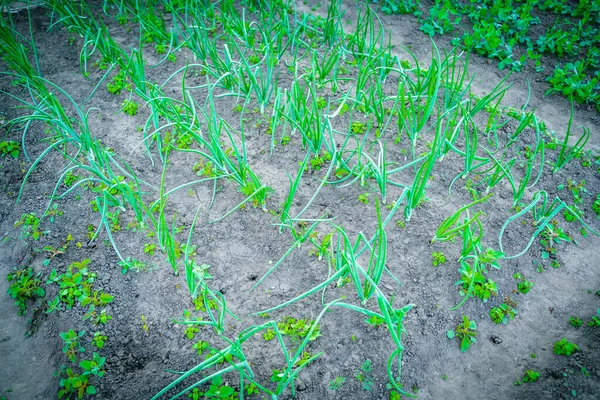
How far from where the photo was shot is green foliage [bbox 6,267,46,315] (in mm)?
1841

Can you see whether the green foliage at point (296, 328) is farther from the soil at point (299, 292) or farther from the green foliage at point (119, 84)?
the green foliage at point (119, 84)

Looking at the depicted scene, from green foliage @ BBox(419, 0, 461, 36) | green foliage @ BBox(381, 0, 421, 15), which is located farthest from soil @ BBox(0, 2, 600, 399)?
green foliage @ BBox(381, 0, 421, 15)

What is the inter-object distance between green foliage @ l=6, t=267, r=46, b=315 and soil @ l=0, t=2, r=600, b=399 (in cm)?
4

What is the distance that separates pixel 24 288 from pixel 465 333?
81.3 inches

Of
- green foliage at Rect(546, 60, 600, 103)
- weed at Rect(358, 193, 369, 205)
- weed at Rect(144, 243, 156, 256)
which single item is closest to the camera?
weed at Rect(144, 243, 156, 256)

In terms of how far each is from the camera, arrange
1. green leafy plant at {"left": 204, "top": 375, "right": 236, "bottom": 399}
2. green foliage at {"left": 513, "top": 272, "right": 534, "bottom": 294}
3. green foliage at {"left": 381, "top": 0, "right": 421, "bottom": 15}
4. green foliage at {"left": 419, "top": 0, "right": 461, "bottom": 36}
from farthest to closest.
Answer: green foliage at {"left": 381, "top": 0, "right": 421, "bottom": 15}
green foliage at {"left": 419, "top": 0, "right": 461, "bottom": 36}
green foliage at {"left": 513, "top": 272, "right": 534, "bottom": 294}
green leafy plant at {"left": 204, "top": 375, "right": 236, "bottom": 399}

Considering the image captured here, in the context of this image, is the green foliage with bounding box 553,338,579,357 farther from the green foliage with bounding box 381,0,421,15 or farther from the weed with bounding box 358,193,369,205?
the green foliage with bounding box 381,0,421,15

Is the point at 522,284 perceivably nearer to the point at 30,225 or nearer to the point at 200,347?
the point at 200,347

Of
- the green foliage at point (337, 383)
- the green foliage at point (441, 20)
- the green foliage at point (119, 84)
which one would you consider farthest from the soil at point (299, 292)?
the green foliage at point (441, 20)

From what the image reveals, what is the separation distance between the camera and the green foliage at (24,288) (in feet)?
6.04

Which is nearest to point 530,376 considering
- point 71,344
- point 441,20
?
point 71,344

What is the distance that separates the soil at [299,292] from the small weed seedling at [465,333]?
0.03 metres

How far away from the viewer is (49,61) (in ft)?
9.93

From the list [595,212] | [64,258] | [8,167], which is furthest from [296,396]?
[8,167]
